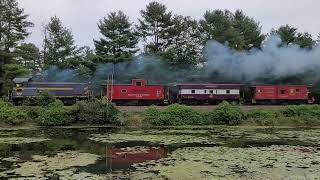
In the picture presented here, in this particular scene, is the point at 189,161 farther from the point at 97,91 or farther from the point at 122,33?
the point at 122,33

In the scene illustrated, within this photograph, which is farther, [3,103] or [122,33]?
[122,33]

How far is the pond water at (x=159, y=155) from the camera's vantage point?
20.6 metres

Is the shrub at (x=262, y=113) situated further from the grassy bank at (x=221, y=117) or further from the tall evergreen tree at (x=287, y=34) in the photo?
the tall evergreen tree at (x=287, y=34)

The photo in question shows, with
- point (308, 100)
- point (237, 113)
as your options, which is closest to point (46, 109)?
point (237, 113)

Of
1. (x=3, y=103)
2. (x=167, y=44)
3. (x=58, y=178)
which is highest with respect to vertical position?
(x=167, y=44)

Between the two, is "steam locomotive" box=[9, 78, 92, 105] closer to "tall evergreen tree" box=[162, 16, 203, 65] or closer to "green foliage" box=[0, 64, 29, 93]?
"green foliage" box=[0, 64, 29, 93]

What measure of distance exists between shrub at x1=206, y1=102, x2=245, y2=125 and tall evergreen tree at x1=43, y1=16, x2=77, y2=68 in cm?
2767

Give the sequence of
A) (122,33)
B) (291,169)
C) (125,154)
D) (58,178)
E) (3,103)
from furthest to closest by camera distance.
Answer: (122,33) < (3,103) < (125,154) < (291,169) < (58,178)

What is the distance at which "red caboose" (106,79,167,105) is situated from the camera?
2040 inches

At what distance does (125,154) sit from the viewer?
1042 inches

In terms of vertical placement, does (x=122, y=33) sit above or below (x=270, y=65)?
above

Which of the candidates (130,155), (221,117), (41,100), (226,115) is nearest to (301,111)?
(226,115)

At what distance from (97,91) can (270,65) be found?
839 inches

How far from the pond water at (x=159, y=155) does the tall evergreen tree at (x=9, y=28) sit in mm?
22375
